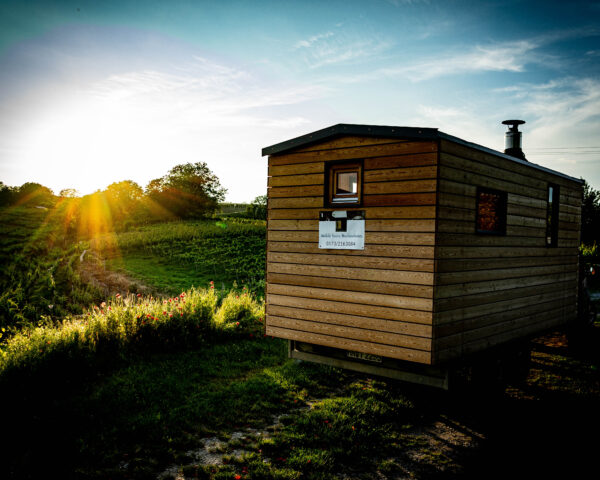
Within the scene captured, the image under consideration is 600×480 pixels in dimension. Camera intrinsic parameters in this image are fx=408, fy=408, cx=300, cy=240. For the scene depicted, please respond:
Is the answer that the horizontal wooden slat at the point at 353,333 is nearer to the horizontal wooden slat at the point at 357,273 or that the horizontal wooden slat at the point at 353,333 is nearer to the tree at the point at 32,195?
the horizontal wooden slat at the point at 357,273

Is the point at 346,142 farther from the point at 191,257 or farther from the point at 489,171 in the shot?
the point at 191,257

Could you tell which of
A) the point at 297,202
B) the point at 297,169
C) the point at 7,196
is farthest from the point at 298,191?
the point at 7,196

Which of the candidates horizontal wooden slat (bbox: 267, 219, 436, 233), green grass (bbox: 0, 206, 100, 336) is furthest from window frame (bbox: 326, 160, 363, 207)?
green grass (bbox: 0, 206, 100, 336)

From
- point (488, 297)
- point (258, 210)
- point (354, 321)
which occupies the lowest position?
point (354, 321)

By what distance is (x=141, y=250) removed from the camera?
27.7m

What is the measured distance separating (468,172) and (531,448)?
3406 millimetres

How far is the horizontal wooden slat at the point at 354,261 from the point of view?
16.1 feet

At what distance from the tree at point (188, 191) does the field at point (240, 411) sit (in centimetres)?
4093

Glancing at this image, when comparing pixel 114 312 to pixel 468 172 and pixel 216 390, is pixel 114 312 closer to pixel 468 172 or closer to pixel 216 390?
pixel 216 390

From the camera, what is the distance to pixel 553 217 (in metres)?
7.90

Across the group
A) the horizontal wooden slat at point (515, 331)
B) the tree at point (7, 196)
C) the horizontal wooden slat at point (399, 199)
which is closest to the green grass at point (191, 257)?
the horizontal wooden slat at point (515, 331)

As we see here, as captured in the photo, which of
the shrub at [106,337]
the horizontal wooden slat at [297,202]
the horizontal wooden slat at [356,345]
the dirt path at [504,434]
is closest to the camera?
the dirt path at [504,434]

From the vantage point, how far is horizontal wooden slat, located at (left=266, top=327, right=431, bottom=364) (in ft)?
16.1

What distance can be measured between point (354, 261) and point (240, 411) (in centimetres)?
255
